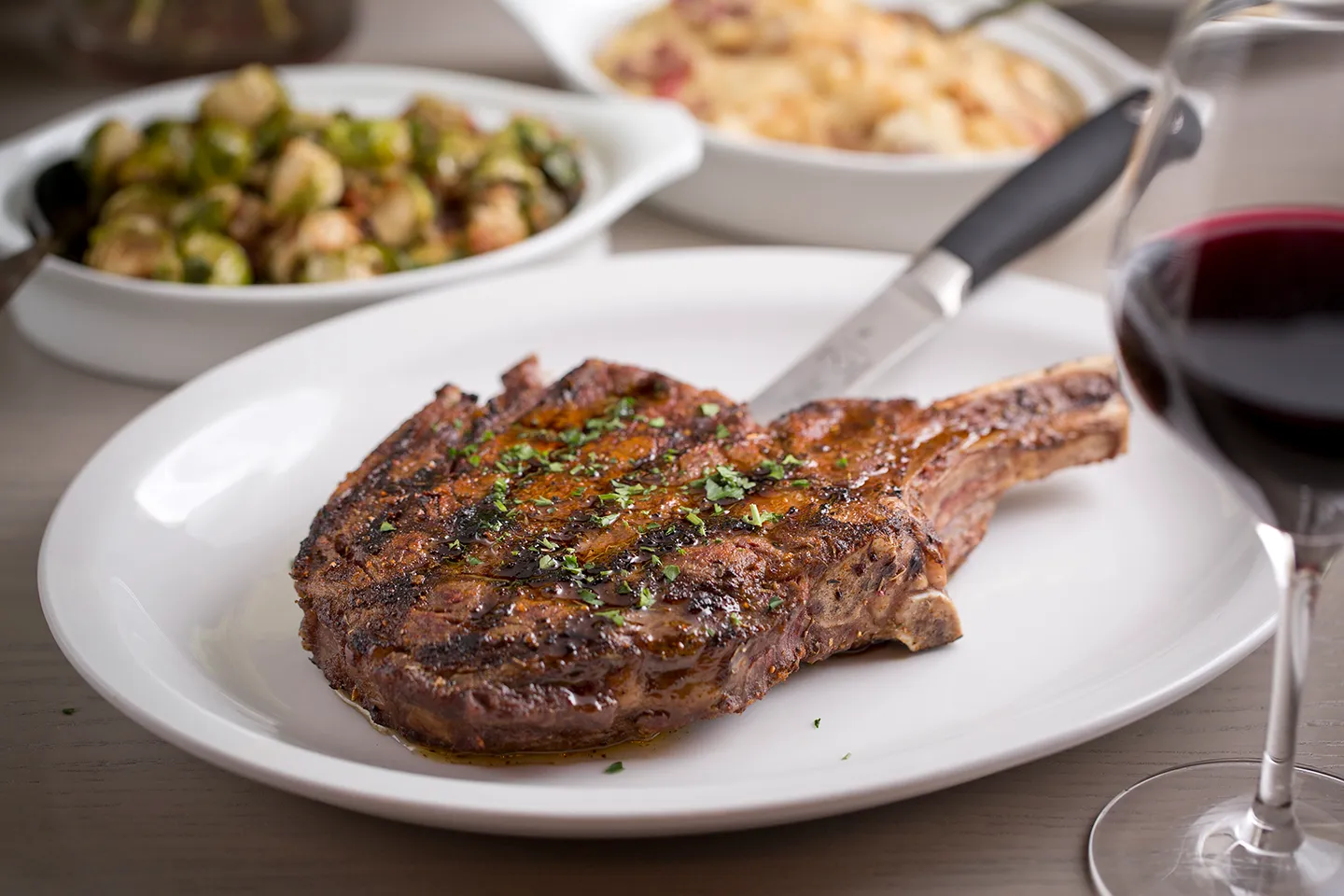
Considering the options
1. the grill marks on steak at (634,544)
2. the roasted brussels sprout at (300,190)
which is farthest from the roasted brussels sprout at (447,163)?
the grill marks on steak at (634,544)

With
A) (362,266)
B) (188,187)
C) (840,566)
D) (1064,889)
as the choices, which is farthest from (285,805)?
(188,187)

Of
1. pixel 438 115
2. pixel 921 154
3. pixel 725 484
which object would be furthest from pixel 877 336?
pixel 438 115

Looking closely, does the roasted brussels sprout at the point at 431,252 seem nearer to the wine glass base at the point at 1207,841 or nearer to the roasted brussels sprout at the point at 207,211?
the roasted brussels sprout at the point at 207,211

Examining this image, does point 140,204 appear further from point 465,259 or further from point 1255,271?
point 1255,271

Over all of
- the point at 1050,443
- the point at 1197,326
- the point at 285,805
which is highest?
the point at 1197,326

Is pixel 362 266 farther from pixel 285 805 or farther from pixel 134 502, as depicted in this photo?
pixel 285 805

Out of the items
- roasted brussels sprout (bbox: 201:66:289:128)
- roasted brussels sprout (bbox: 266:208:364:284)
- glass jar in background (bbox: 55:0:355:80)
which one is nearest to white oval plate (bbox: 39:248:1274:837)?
roasted brussels sprout (bbox: 266:208:364:284)
